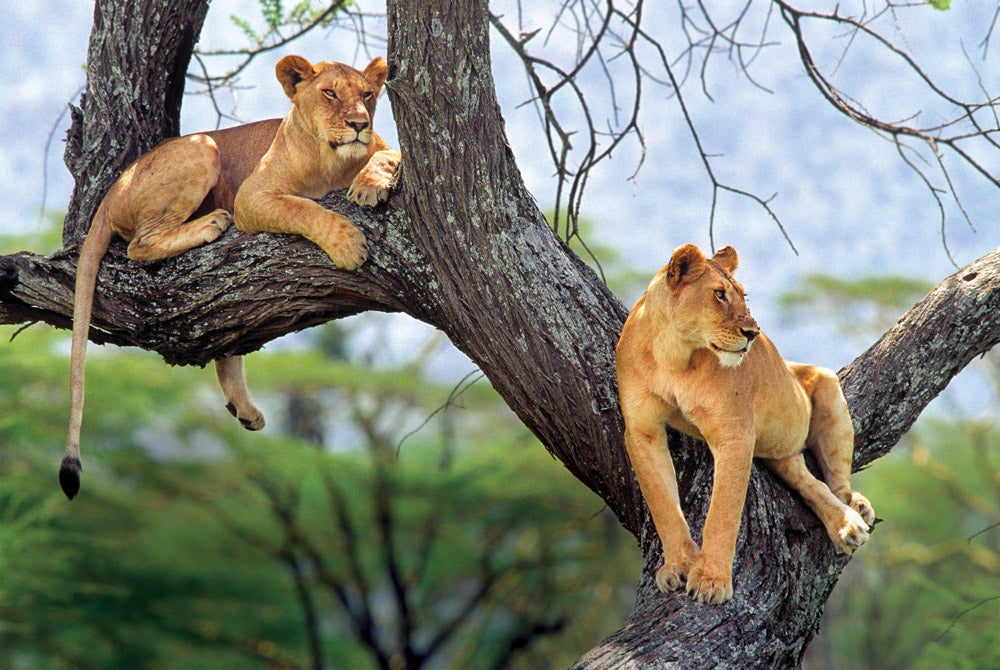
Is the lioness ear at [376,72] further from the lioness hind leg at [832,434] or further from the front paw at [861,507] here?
the front paw at [861,507]

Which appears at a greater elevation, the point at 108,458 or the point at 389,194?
the point at 108,458

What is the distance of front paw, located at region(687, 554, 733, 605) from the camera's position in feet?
10.8

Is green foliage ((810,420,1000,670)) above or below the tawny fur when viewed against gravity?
above

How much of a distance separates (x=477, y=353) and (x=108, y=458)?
522 inches

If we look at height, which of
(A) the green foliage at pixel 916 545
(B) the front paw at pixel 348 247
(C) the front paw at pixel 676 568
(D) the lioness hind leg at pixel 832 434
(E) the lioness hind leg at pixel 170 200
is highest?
(A) the green foliage at pixel 916 545

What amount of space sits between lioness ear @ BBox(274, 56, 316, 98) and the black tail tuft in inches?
61.2

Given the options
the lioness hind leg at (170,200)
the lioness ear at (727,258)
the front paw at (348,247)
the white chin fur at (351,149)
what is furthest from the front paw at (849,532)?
the lioness hind leg at (170,200)

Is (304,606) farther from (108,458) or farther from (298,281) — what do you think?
(298,281)

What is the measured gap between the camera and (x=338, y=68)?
4.21 metres

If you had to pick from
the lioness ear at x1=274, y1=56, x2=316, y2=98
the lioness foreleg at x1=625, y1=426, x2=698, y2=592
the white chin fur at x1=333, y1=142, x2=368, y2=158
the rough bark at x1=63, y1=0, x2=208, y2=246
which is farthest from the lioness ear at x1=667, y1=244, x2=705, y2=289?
the rough bark at x1=63, y1=0, x2=208, y2=246

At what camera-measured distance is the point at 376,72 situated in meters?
4.22

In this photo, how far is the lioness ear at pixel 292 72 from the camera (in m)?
4.17

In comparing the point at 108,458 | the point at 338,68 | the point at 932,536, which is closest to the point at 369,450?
the point at 108,458

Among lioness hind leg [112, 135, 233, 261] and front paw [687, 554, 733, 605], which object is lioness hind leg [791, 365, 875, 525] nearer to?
front paw [687, 554, 733, 605]
